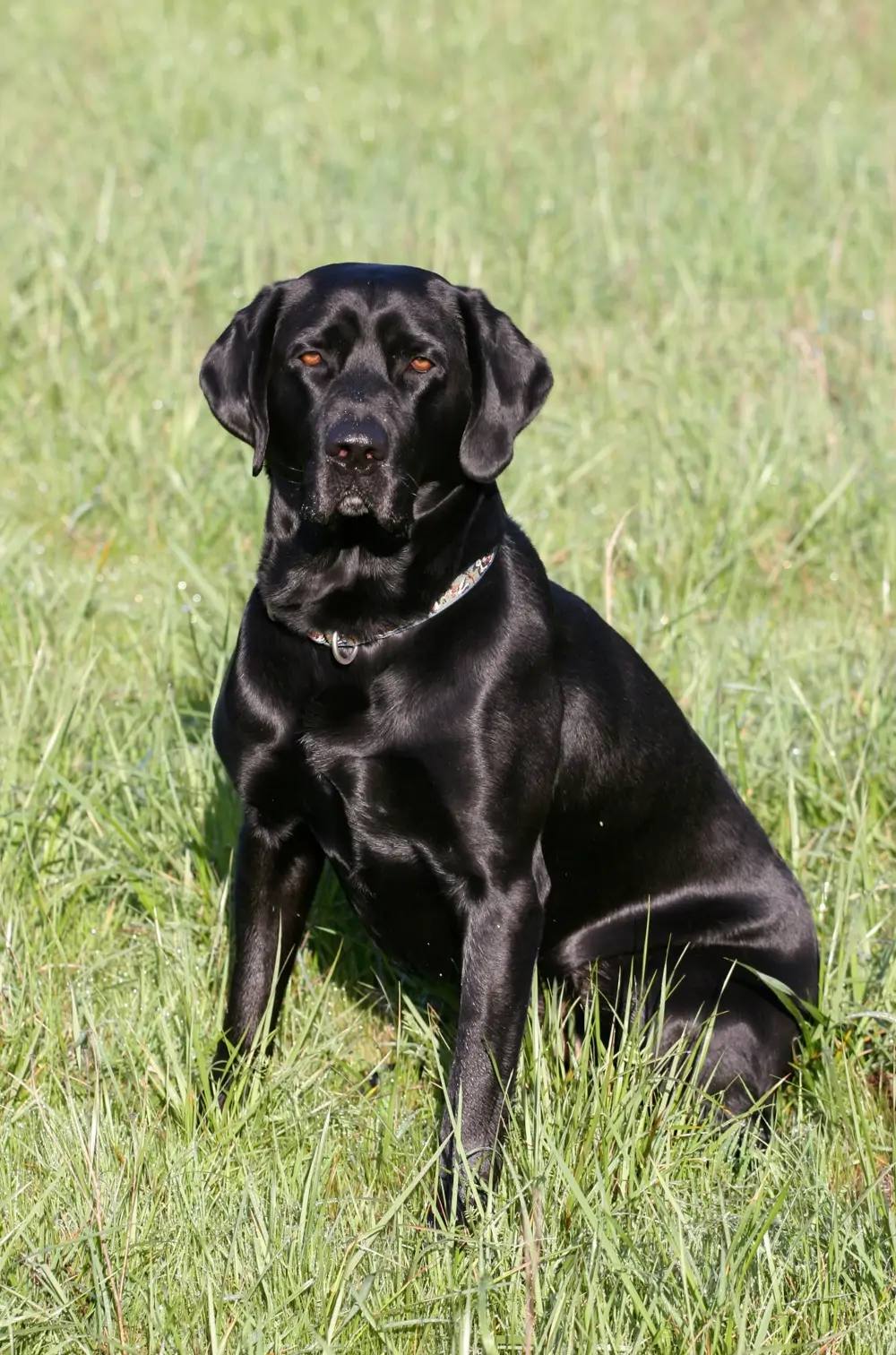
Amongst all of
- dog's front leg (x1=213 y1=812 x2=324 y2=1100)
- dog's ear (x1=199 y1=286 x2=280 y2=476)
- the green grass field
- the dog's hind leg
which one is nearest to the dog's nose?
dog's ear (x1=199 y1=286 x2=280 y2=476)

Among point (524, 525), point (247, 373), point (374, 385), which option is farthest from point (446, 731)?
point (524, 525)

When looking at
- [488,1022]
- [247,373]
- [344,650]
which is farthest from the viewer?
[247,373]

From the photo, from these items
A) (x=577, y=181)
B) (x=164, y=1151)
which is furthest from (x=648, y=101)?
(x=164, y=1151)

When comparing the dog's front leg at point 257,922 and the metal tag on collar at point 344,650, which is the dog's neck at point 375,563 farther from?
the dog's front leg at point 257,922

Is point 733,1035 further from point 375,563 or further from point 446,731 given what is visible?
point 375,563

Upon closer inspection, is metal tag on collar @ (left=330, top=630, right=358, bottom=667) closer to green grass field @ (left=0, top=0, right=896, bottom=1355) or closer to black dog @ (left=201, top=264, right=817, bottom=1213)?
black dog @ (left=201, top=264, right=817, bottom=1213)

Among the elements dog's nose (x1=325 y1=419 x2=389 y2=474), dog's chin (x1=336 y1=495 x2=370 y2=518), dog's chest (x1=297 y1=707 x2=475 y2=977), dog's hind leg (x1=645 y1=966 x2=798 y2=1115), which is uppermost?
dog's nose (x1=325 y1=419 x2=389 y2=474)

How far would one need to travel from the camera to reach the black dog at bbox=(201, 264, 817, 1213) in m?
2.51

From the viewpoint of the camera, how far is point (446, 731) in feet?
8.22

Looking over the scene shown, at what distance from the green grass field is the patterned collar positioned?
2.22 feet

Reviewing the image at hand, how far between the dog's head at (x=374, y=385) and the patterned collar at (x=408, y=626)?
15cm

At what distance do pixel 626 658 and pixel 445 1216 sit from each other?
3.73ft

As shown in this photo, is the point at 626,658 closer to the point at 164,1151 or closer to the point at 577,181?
the point at 164,1151

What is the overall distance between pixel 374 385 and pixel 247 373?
257 mm
